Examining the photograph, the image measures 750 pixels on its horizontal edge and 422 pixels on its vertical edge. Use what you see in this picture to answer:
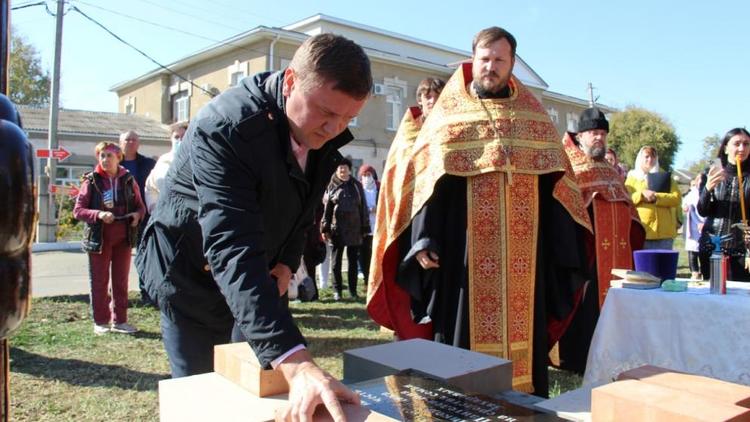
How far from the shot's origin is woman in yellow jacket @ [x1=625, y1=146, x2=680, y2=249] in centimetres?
709

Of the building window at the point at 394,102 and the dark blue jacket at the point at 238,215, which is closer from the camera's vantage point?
the dark blue jacket at the point at 238,215

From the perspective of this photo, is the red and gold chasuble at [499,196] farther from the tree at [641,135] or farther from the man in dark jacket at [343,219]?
the tree at [641,135]

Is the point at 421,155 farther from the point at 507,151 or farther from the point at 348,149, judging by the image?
the point at 348,149

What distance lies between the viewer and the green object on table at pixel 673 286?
11.3 feet

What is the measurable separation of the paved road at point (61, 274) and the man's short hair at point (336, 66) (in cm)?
560

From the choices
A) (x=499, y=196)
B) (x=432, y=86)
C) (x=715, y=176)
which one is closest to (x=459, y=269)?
(x=499, y=196)

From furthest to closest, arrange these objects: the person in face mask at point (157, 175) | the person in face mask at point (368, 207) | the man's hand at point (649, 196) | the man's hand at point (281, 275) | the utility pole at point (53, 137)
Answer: the utility pole at point (53, 137), the person in face mask at point (368, 207), the man's hand at point (649, 196), the person in face mask at point (157, 175), the man's hand at point (281, 275)

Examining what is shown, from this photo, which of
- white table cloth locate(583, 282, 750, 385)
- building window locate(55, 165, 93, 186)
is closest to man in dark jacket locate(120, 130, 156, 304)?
white table cloth locate(583, 282, 750, 385)

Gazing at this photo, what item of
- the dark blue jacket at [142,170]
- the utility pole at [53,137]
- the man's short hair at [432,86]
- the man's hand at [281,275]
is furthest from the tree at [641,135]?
the man's hand at [281,275]

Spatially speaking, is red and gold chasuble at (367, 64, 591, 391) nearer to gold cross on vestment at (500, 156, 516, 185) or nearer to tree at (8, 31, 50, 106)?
gold cross on vestment at (500, 156, 516, 185)

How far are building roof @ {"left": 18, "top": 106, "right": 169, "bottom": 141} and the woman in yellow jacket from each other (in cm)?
2032

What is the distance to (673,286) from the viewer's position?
3.46m

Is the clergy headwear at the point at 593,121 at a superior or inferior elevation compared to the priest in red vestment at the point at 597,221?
superior

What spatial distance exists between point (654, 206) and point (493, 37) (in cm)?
466
